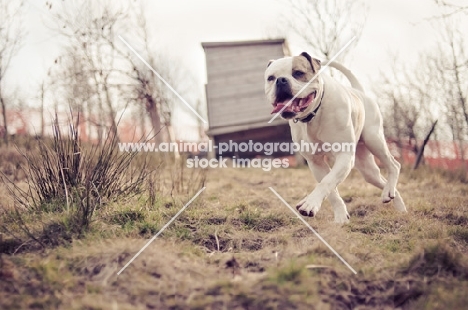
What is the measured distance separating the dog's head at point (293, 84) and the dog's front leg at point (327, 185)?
552mm

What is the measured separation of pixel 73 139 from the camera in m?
4.28

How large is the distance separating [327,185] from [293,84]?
0.93 metres

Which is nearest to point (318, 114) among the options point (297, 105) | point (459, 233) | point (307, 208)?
point (297, 105)

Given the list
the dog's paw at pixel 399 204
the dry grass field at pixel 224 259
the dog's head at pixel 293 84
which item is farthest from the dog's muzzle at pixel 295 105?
the dog's paw at pixel 399 204

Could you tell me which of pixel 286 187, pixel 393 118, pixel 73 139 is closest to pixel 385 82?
pixel 393 118

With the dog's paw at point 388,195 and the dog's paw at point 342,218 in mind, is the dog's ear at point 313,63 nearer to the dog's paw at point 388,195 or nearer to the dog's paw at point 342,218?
the dog's paw at point 342,218

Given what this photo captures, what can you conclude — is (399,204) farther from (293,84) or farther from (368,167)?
(293,84)

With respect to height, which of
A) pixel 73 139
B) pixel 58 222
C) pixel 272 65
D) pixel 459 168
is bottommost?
pixel 459 168

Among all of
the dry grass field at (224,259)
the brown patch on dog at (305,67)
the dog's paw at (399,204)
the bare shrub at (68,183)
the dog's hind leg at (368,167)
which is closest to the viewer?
the dry grass field at (224,259)

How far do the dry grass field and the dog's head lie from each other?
107cm

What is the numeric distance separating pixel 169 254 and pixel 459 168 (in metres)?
Result: 8.47

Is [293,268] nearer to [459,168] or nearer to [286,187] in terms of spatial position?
[286,187]

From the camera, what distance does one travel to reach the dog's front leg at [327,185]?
12.1 feet

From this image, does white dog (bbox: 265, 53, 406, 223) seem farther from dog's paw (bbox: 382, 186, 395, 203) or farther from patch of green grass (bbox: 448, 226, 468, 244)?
patch of green grass (bbox: 448, 226, 468, 244)
